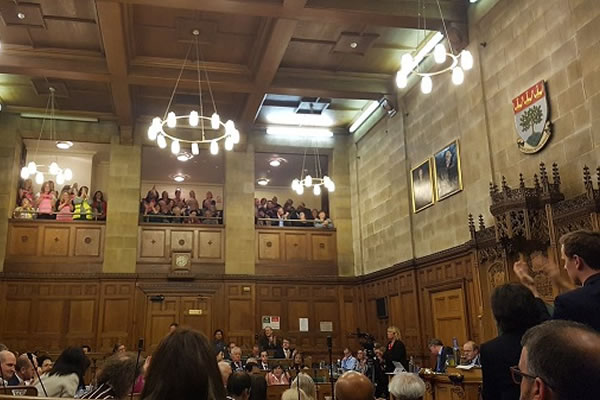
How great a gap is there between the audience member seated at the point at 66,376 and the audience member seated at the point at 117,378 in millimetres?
1188

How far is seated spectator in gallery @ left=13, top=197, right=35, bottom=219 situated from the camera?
14.7 m

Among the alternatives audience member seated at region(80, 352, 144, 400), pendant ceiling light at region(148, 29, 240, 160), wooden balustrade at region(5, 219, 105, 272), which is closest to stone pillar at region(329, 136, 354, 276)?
pendant ceiling light at region(148, 29, 240, 160)

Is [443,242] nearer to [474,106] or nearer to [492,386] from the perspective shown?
[474,106]

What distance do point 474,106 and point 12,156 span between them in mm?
12263

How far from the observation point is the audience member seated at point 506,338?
2.70 m

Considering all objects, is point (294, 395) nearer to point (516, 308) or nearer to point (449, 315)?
point (516, 308)

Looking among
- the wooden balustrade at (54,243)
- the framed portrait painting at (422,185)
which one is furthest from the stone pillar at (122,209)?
the framed portrait painting at (422,185)

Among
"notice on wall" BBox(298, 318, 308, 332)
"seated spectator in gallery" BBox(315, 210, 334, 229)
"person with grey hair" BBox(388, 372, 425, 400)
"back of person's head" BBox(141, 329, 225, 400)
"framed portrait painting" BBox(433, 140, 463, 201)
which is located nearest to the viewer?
"back of person's head" BBox(141, 329, 225, 400)

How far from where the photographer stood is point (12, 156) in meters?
14.9

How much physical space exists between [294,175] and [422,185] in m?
8.11

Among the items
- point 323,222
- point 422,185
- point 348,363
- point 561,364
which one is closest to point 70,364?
point 561,364

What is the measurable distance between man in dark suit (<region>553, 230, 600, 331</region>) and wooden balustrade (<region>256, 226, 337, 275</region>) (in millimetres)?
13331

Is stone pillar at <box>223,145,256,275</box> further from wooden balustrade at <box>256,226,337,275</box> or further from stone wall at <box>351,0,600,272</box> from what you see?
stone wall at <box>351,0,600,272</box>

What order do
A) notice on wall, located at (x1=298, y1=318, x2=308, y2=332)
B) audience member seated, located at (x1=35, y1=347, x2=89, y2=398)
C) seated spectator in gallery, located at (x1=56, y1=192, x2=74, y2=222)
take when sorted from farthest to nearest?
1. notice on wall, located at (x1=298, y1=318, x2=308, y2=332)
2. seated spectator in gallery, located at (x1=56, y1=192, x2=74, y2=222)
3. audience member seated, located at (x1=35, y1=347, x2=89, y2=398)
